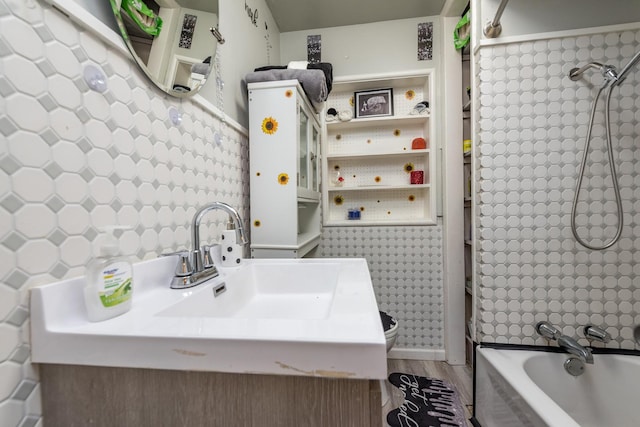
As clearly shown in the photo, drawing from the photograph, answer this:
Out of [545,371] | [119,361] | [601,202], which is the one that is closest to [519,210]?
[601,202]

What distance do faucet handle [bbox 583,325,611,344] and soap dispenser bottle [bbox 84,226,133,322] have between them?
1745 mm

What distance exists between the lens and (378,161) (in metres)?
2.02

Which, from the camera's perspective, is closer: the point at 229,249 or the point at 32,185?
the point at 32,185

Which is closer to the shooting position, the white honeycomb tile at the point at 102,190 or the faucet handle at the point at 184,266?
the white honeycomb tile at the point at 102,190

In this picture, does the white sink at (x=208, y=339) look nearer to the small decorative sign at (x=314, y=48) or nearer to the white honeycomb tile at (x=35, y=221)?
the white honeycomb tile at (x=35, y=221)

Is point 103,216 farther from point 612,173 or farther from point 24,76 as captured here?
point 612,173

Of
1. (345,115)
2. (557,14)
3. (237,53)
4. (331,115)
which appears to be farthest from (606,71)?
(237,53)

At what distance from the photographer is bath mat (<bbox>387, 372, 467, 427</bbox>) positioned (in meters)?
1.28

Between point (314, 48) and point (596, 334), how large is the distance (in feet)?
7.62

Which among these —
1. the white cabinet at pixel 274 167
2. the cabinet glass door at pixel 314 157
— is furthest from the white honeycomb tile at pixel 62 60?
the cabinet glass door at pixel 314 157

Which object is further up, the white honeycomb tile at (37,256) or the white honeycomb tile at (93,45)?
the white honeycomb tile at (93,45)

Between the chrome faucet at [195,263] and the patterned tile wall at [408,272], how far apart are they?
1281 mm

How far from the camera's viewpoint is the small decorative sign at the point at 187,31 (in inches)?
31.7

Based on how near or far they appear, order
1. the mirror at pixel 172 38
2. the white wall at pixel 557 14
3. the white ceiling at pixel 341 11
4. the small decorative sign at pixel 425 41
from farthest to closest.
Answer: the small decorative sign at pixel 425 41 → the white ceiling at pixel 341 11 → the white wall at pixel 557 14 → the mirror at pixel 172 38
